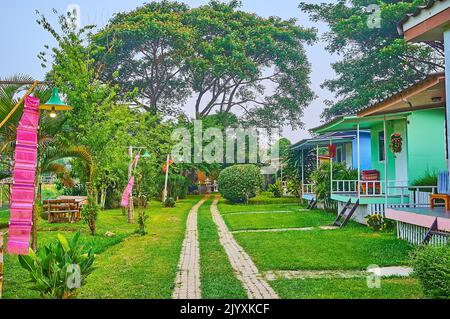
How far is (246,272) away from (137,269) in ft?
5.87

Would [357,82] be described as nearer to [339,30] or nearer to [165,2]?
[339,30]

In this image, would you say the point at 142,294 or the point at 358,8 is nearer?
the point at 142,294

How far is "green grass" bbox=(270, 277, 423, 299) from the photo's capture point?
5.54m

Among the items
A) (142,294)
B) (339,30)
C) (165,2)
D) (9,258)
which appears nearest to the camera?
(142,294)

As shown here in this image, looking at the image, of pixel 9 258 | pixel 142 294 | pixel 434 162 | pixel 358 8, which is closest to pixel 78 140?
pixel 9 258

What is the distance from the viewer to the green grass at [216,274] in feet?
18.9

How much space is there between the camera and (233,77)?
2934cm

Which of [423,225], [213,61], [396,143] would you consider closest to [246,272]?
[423,225]

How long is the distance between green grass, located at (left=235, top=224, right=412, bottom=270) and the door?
218 cm

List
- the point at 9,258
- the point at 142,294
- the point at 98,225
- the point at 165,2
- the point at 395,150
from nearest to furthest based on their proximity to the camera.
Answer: the point at 142,294 → the point at 9,258 → the point at 395,150 → the point at 98,225 → the point at 165,2

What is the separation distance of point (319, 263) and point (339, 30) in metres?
19.2

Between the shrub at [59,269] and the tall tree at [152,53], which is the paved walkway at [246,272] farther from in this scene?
the tall tree at [152,53]

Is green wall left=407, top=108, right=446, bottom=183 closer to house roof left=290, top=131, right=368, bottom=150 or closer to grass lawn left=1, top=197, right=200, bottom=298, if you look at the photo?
house roof left=290, top=131, right=368, bottom=150

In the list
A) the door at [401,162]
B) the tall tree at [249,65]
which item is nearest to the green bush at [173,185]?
the tall tree at [249,65]
